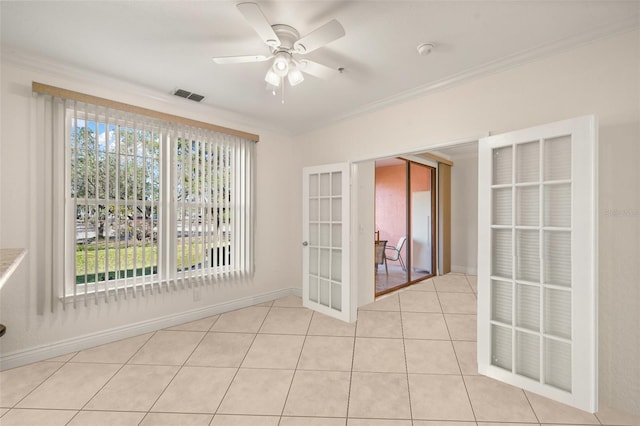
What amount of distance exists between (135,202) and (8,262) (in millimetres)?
1653

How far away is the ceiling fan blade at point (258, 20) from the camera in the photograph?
4.87ft

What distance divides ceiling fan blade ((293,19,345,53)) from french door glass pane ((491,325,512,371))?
244 cm

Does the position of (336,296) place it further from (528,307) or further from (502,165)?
(502,165)

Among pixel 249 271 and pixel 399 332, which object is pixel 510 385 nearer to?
pixel 399 332

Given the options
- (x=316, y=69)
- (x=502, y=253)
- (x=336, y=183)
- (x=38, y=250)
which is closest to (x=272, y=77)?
(x=316, y=69)

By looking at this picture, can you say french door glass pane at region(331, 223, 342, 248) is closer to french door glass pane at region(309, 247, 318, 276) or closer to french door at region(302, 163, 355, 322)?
french door at region(302, 163, 355, 322)

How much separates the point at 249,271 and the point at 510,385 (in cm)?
298

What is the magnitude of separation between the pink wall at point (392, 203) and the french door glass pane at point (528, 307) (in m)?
4.47

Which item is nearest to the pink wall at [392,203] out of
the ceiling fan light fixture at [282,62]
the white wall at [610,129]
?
the white wall at [610,129]

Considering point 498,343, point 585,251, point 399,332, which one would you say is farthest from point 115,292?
point 585,251

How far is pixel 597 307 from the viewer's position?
72.2 inches

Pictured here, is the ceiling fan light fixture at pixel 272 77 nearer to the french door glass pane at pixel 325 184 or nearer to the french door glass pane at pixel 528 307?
the french door glass pane at pixel 325 184

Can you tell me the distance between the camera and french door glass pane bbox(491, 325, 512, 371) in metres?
2.22

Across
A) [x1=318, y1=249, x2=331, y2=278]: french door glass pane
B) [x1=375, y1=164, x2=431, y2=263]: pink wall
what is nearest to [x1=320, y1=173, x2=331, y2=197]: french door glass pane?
[x1=318, y1=249, x2=331, y2=278]: french door glass pane
